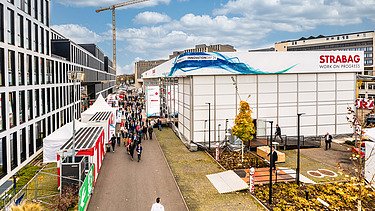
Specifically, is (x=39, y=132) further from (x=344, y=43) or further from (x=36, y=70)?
(x=344, y=43)

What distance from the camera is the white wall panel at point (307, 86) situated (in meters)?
28.9

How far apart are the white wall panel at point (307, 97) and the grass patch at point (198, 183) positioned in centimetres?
1098

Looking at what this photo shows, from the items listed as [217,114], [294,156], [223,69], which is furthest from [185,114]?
[294,156]

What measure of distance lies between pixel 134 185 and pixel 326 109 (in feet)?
67.7

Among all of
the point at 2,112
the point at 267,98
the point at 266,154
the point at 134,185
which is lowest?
the point at 134,185

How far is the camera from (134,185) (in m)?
17.3

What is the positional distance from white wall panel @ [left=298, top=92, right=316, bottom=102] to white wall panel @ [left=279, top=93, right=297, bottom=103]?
489 mm

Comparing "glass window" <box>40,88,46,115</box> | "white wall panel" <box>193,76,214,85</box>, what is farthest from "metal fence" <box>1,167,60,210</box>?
"white wall panel" <box>193,76,214,85</box>

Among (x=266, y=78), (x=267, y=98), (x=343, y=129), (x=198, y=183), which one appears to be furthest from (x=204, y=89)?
(x=343, y=129)

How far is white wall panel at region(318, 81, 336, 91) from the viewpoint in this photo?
96.2 ft

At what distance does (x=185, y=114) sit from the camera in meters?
29.3

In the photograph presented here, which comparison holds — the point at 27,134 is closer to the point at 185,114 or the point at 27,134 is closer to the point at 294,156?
the point at 185,114

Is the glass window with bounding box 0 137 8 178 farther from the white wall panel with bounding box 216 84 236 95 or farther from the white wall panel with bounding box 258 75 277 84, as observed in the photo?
the white wall panel with bounding box 258 75 277 84

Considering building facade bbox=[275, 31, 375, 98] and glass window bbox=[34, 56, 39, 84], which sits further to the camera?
building facade bbox=[275, 31, 375, 98]
